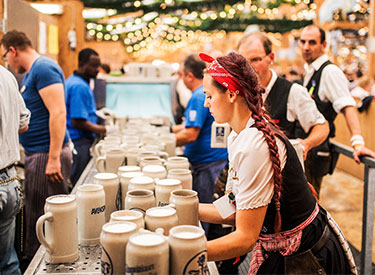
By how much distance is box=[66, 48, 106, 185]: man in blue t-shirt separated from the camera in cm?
398

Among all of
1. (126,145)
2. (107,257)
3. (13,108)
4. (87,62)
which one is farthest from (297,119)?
(87,62)

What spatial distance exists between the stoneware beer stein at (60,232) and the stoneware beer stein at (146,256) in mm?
398

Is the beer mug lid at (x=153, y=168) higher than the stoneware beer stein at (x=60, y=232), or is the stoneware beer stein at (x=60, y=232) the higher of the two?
the beer mug lid at (x=153, y=168)

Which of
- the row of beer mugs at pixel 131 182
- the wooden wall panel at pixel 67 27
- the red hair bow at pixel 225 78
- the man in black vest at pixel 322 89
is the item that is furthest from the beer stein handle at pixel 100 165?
the wooden wall panel at pixel 67 27

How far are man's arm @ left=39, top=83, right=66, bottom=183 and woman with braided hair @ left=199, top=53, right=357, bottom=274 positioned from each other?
179 centimetres

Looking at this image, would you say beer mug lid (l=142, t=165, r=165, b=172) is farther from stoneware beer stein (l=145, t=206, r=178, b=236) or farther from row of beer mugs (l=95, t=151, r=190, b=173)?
stoneware beer stein (l=145, t=206, r=178, b=236)

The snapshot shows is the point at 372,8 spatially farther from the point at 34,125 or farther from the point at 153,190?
the point at 153,190

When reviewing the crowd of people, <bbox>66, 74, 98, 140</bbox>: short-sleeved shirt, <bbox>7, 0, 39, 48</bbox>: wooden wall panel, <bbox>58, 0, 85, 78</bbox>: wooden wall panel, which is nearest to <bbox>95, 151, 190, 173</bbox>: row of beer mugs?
the crowd of people

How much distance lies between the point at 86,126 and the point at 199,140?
3.83 feet

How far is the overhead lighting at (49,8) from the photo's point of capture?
18.8 ft

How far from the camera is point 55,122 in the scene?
3.04 meters

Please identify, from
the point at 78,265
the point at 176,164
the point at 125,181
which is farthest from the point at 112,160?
the point at 78,265

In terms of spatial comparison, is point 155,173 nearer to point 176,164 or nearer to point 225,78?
point 176,164

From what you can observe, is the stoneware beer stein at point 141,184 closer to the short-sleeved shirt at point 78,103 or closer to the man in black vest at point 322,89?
the man in black vest at point 322,89
